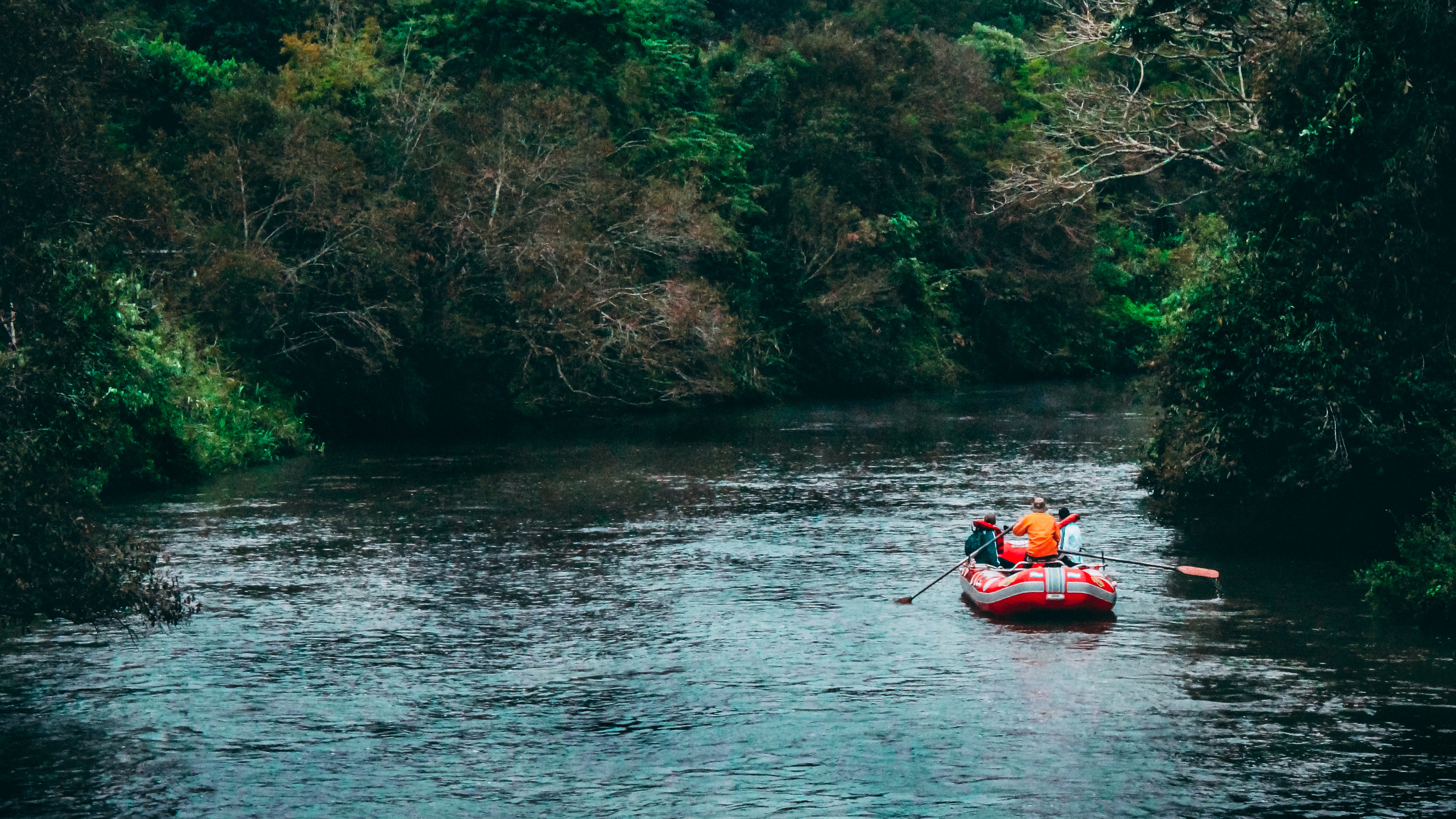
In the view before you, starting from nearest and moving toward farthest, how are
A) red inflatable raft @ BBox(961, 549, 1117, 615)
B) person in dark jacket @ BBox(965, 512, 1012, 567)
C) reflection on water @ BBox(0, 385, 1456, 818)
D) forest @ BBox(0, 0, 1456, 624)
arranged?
reflection on water @ BBox(0, 385, 1456, 818)
forest @ BBox(0, 0, 1456, 624)
red inflatable raft @ BBox(961, 549, 1117, 615)
person in dark jacket @ BBox(965, 512, 1012, 567)

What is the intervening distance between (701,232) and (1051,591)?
32255 millimetres

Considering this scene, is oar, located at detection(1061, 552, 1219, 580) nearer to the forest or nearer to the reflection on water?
A: the reflection on water

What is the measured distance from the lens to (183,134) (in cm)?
4525

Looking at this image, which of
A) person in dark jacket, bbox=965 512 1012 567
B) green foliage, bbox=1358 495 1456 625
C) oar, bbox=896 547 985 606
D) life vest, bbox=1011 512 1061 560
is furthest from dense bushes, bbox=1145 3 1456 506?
oar, bbox=896 547 985 606

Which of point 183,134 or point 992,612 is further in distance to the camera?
point 183,134

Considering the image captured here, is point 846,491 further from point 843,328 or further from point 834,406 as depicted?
point 843,328

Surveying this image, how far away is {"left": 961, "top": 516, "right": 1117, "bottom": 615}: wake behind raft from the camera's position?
20.9 meters

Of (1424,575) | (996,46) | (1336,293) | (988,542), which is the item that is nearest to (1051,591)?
(988,542)

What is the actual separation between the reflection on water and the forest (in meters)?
1.68

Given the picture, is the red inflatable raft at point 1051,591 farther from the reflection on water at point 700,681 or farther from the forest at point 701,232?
the forest at point 701,232

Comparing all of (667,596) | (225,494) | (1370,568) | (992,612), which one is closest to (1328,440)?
(1370,568)

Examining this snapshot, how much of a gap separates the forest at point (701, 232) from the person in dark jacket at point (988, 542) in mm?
3747

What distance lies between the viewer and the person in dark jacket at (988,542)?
23.3 meters

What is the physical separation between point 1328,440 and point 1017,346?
44.4 meters
